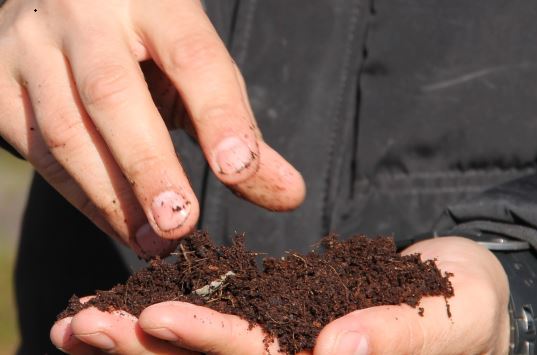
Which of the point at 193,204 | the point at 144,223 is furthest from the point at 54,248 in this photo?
the point at 193,204

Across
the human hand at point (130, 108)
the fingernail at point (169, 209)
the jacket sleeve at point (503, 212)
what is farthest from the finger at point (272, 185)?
the jacket sleeve at point (503, 212)

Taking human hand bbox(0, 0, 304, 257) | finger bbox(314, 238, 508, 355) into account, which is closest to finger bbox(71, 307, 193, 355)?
human hand bbox(0, 0, 304, 257)

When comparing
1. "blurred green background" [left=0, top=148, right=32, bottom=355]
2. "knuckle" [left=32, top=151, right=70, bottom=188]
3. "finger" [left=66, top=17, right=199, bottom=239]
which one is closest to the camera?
"finger" [left=66, top=17, right=199, bottom=239]

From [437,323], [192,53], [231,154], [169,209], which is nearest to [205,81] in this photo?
[192,53]

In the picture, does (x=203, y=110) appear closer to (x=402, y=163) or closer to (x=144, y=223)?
(x=144, y=223)

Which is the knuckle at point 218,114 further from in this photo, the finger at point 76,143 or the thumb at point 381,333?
the thumb at point 381,333

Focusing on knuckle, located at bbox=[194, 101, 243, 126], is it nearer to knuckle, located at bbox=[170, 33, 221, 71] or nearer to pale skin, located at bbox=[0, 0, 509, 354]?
pale skin, located at bbox=[0, 0, 509, 354]
